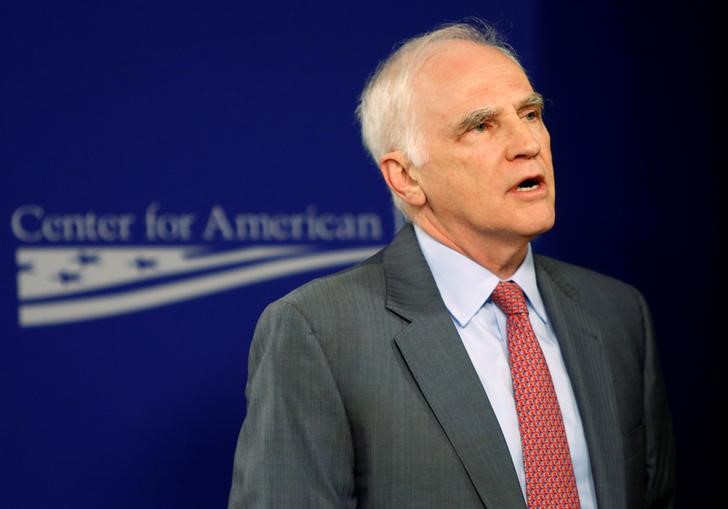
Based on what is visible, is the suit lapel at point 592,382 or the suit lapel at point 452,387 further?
the suit lapel at point 592,382

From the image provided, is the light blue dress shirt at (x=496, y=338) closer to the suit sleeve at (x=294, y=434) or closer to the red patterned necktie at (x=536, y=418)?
the red patterned necktie at (x=536, y=418)

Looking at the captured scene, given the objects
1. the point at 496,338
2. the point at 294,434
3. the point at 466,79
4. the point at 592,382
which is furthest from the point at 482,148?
the point at 294,434

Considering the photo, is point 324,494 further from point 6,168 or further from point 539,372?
point 6,168

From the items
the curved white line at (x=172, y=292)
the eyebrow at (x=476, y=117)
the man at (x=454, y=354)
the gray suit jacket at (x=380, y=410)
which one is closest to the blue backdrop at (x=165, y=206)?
the curved white line at (x=172, y=292)

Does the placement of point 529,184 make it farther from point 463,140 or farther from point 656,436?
point 656,436

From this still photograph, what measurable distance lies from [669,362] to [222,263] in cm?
142

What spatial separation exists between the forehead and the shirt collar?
0.95ft

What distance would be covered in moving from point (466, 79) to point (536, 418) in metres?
0.68

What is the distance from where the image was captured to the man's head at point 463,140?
6.71 feet

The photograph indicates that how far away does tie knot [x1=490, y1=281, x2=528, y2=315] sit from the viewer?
6.87 ft

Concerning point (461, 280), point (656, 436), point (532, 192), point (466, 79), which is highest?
point (466, 79)

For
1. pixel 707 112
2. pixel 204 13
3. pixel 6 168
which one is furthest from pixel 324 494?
pixel 707 112

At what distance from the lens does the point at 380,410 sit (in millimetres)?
1934

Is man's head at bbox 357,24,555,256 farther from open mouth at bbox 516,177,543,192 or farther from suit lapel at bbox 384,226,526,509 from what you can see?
suit lapel at bbox 384,226,526,509
